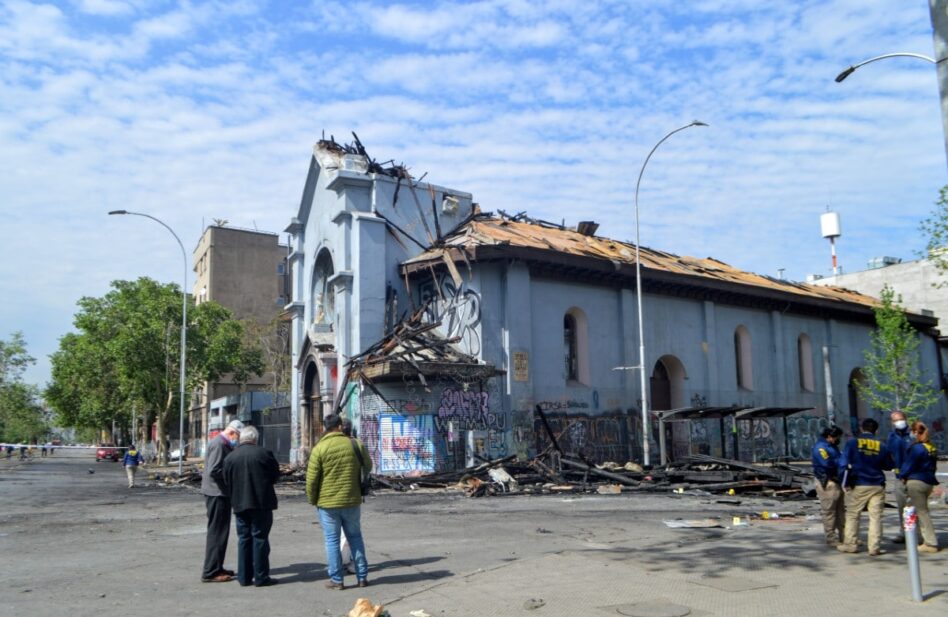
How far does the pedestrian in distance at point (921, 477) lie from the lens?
977cm

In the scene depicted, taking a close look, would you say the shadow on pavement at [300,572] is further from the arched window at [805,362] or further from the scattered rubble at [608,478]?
the arched window at [805,362]

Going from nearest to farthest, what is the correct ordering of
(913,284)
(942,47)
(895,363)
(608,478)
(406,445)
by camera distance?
(942,47) < (608,478) < (406,445) < (895,363) < (913,284)

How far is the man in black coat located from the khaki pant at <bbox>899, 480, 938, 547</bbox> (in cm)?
758

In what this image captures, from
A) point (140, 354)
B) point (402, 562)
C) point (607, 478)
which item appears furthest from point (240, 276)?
point (402, 562)

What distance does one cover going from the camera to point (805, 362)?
37.0 meters

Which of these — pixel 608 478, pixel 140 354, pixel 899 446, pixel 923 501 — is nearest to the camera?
pixel 923 501

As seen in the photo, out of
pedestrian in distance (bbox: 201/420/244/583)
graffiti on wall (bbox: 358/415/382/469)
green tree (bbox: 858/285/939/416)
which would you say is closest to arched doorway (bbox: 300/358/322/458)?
graffiti on wall (bbox: 358/415/382/469)

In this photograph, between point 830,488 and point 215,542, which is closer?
point 215,542

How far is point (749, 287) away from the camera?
33.2 meters

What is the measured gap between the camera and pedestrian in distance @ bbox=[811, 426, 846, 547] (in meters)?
10.4

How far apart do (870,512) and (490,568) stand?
4.75 m

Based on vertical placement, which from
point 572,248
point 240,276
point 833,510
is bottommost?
point 833,510

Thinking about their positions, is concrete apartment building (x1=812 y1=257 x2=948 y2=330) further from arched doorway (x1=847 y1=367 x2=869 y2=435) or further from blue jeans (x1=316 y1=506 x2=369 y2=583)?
blue jeans (x1=316 y1=506 x2=369 y2=583)

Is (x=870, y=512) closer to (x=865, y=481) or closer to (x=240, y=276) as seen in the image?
(x=865, y=481)
